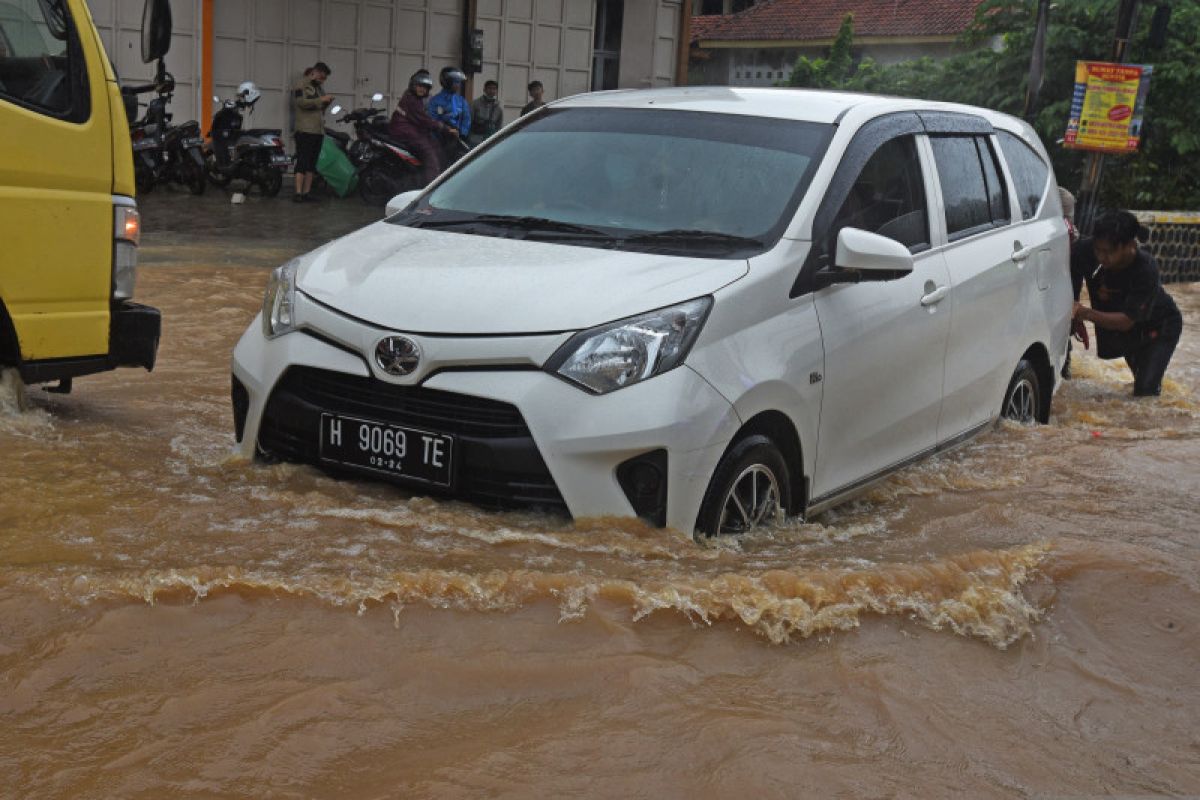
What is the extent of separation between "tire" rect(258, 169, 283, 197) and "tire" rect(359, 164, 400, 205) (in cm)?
95

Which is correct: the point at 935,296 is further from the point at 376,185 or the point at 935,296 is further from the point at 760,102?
the point at 376,185

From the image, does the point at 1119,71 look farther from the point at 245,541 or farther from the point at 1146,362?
the point at 245,541

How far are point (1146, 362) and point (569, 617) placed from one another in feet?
19.3

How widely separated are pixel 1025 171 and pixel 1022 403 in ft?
3.49

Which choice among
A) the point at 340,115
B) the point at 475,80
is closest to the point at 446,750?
the point at 340,115

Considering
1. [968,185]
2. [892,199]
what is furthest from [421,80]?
[892,199]

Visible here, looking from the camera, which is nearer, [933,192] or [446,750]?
[446,750]

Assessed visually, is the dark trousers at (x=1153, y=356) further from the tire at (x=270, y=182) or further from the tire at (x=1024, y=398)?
the tire at (x=270, y=182)

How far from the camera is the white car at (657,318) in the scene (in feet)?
14.2

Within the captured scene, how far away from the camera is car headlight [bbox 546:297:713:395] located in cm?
430

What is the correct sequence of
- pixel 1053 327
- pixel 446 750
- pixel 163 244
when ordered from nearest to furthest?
pixel 446 750
pixel 1053 327
pixel 163 244

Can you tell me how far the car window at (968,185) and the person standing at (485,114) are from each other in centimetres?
1348

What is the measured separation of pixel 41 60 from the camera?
5.68m

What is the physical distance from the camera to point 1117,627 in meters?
4.67
